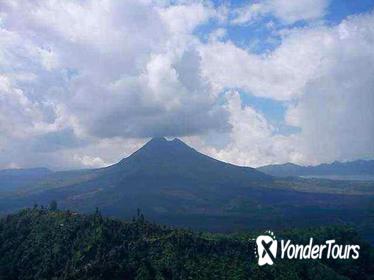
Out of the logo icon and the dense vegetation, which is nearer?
the dense vegetation

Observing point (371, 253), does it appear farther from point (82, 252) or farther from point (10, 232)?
point (10, 232)

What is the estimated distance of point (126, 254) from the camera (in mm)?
124375

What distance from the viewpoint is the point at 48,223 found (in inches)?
6004

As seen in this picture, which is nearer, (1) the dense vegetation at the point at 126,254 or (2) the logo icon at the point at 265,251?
(1) the dense vegetation at the point at 126,254

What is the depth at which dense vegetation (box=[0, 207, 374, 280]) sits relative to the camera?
117562mm

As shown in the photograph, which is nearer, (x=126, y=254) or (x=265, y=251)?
(x=126, y=254)

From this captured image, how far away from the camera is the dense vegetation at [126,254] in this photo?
11756 centimetres

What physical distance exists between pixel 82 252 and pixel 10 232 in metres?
40.4

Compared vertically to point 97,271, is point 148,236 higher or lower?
higher

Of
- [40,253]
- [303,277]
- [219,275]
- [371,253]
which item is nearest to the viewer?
[219,275]

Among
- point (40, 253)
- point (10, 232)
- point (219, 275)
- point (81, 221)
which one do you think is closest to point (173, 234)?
point (219, 275)

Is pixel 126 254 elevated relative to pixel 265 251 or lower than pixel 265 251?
lower

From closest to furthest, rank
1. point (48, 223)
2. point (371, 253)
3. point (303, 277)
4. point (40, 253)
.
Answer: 1. point (303, 277)
2. point (40, 253)
3. point (48, 223)
4. point (371, 253)

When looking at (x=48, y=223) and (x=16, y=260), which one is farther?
(x=48, y=223)
